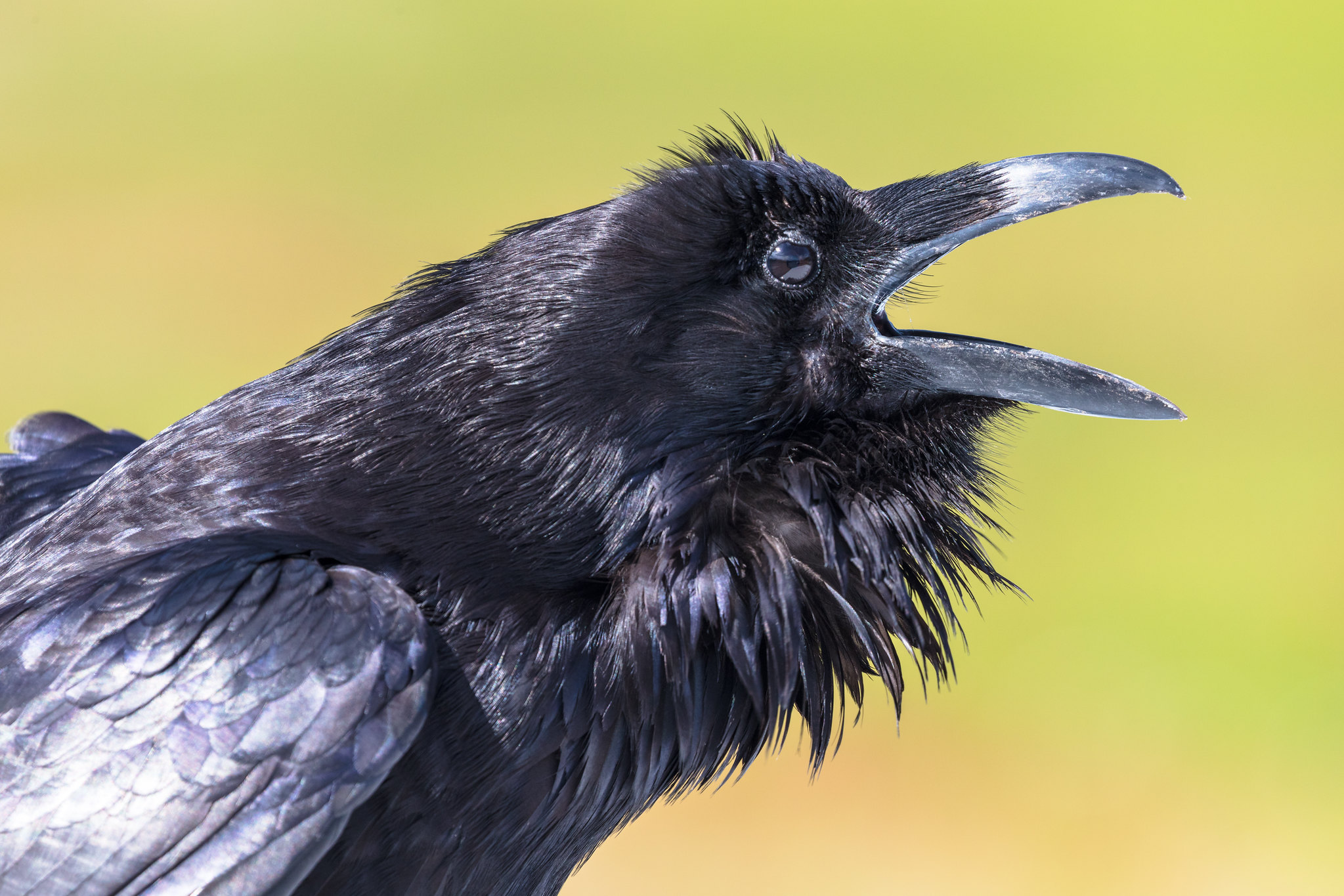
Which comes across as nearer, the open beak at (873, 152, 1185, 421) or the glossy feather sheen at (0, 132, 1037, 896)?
the glossy feather sheen at (0, 132, 1037, 896)

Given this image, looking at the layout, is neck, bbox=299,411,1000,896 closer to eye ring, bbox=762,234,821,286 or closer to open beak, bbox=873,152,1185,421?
open beak, bbox=873,152,1185,421

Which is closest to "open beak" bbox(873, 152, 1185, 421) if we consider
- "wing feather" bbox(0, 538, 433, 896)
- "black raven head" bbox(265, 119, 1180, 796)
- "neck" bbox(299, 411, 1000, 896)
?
"black raven head" bbox(265, 119, 1180, 796)

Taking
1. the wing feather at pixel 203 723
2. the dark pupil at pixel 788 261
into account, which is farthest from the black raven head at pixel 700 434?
the wing feather at pixel 203 723

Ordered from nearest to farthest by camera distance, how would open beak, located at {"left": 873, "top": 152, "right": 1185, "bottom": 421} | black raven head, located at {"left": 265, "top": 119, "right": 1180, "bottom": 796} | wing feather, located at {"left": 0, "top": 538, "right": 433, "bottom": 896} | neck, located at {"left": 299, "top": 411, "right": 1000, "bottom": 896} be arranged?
wing feather, located at {"left": 0, "top": 538, "right": 433, "bottom": 896} < neck, located at {"left": 299, "top": 411, "right": 1000, "bottom": 896} < black raven head, located at {"left": 265, "top": 119, "right": 1180, "bottom": 796} < open beak, located at {"left": 873, "top": 152, "right": 1185, "bottom": 421}

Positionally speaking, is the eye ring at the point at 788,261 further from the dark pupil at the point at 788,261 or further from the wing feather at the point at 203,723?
the wing feather at the point at 203,723

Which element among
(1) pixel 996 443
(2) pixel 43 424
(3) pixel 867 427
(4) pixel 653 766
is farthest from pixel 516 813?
(2) pixel 43 424

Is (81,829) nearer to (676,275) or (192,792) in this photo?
(192,792)

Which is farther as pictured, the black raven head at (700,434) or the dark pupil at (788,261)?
the dark pupil at (788,261)

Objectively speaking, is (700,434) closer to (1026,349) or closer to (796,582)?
(796,582)
